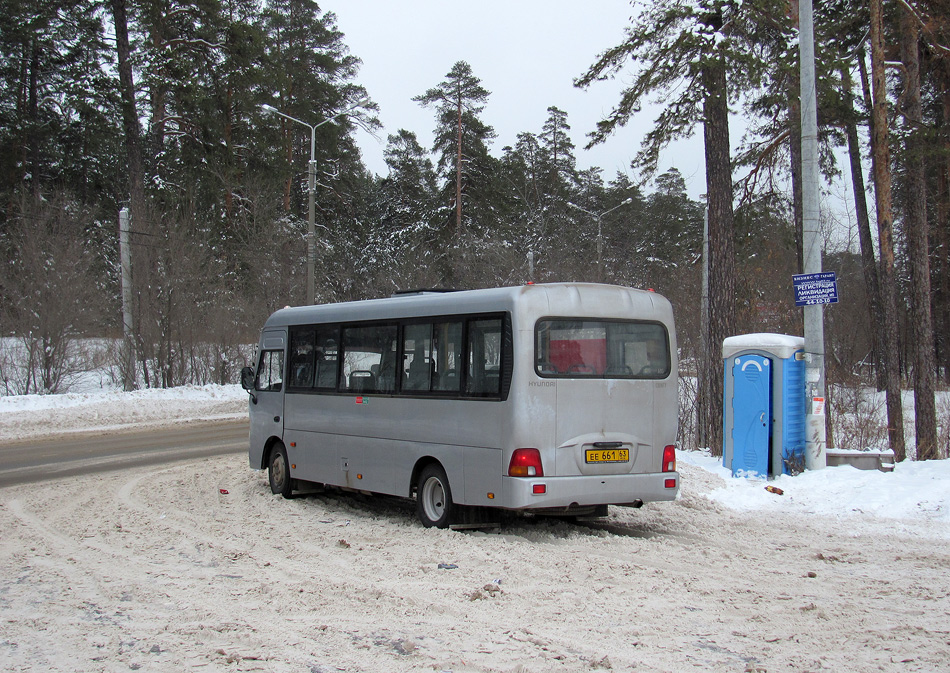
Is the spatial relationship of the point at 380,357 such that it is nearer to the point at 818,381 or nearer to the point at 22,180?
the point at 818,381

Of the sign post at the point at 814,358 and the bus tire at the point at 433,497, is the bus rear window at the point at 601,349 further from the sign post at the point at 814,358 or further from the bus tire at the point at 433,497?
the sign post at the point at 814,358

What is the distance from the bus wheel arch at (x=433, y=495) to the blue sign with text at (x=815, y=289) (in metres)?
5.93

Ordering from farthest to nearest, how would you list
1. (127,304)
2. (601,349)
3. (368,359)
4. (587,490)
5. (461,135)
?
(461,135)
(127,304)
(368,359)
(601,349)
(587,490)

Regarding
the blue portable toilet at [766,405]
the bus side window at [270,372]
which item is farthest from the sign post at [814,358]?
the bus side window at [270,372]

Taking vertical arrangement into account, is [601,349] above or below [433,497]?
above

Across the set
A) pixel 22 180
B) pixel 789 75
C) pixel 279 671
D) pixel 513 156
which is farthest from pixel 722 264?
pixel 513 156

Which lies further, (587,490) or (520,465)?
(587,490)

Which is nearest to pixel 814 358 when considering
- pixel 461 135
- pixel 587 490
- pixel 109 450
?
pixel 587 490

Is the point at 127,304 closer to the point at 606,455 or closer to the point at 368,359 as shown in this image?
the point at 368,359

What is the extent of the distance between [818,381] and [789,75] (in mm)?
6511

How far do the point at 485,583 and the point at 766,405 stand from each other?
6.69 metres

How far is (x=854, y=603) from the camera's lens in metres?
6.63

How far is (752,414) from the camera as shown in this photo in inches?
493

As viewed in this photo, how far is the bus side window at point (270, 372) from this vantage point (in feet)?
41.4
